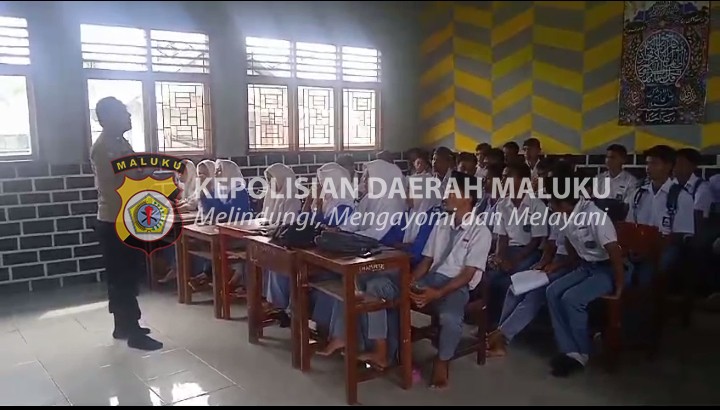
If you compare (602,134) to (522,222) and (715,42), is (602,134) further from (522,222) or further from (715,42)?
(522,222)

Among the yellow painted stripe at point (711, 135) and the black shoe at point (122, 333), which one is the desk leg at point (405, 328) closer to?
the black shoe at point (122, 333)

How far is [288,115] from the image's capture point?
5633 mm

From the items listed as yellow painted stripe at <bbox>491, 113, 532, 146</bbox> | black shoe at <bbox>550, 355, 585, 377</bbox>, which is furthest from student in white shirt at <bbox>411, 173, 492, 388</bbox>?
yellow painted stripe at <bbox>491, 113, 532, 146</bbox>

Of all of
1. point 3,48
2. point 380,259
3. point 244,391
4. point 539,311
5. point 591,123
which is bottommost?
point 244,391

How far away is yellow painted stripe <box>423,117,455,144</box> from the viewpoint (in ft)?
21.0

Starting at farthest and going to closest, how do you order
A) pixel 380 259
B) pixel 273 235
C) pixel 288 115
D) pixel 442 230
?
pixel 288 115 < pixel 273 235 < pixel 442 230 < pixel 380 259

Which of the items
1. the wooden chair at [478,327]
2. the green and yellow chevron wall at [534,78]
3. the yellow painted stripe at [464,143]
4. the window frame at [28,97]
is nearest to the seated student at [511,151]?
the green and yellow chevron wall at [534,78]

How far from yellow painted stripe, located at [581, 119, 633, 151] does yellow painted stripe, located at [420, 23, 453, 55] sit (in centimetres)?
187

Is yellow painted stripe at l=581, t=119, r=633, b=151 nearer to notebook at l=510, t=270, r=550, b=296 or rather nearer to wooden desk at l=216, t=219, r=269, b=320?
notebook at l=510, t=270, r=550, b=296

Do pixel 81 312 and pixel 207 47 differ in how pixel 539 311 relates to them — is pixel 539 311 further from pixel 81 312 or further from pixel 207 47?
pixel 207 47

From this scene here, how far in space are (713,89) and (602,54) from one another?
958 millimetres

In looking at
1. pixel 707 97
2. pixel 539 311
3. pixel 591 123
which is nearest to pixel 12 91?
pixel 539 311

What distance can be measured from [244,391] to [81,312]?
185 cm

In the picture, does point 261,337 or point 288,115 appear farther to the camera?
point 288,115
